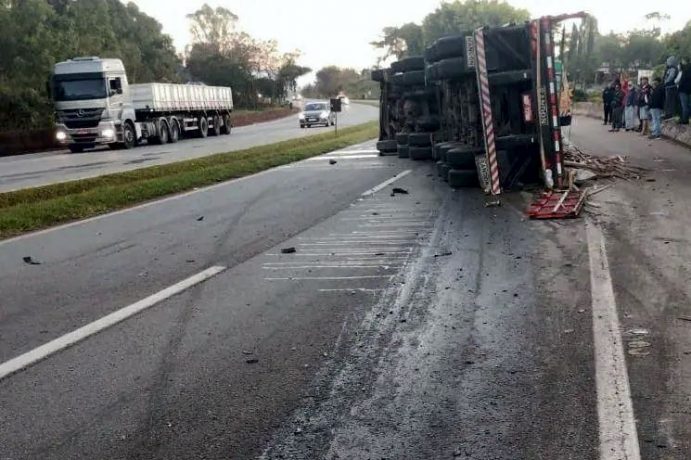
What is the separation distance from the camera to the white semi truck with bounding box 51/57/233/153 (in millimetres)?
28750

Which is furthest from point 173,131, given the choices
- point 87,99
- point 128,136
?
point 87,99

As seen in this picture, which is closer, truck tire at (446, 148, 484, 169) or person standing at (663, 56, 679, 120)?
truck tire at (446, 148, 484, 169)

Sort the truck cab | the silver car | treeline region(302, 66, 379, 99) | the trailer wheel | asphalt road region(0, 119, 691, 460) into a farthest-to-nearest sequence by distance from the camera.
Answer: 1. treeline region(302, 66, 379, 99)
2. the silver car
3. the trailer wheel
4. the truck cab
5. asphalt road region(0, 119, 691, 460)

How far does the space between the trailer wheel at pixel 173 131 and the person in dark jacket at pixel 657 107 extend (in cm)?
2270

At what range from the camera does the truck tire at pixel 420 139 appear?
707 inches

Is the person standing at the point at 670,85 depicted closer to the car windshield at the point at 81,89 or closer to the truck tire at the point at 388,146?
the truck tire at the point at 388,146

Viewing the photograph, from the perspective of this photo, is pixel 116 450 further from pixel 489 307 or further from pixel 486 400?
pixel 489 307

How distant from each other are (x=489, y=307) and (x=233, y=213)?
5.98 meters

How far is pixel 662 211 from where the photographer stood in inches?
363

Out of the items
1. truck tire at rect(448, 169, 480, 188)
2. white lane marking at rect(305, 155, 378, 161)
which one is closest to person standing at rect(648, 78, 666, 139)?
white lane marking at rect(305, 155, 378, 161)

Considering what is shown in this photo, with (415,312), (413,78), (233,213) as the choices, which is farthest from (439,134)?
(415,312)

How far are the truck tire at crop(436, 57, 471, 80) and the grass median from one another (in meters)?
5.50

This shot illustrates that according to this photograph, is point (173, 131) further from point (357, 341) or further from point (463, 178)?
point (357, 341)

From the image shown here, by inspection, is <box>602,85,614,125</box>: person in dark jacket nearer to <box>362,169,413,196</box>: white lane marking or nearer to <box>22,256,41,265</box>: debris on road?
<box>362,169,413,196</box>: white lane marking
